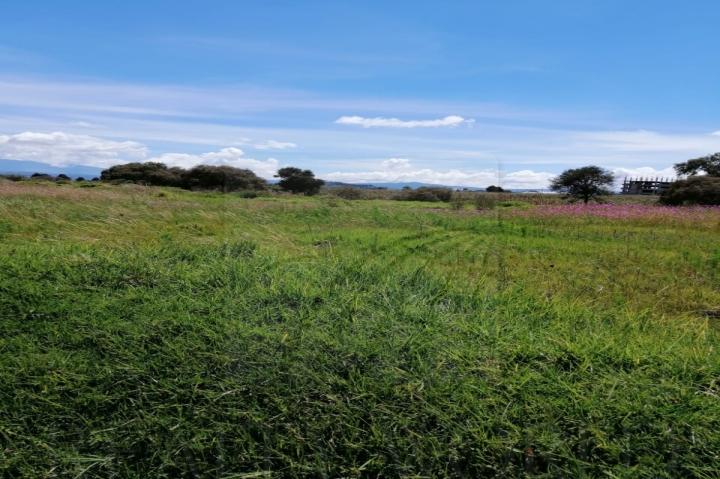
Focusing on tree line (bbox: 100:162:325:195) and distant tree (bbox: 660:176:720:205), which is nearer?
distant tree (bbox: 660:176:720:205)

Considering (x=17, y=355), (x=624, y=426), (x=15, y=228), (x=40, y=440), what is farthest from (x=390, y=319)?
(x=15, y=228)

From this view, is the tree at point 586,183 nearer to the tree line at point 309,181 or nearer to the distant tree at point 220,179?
the tree line at point 309,181

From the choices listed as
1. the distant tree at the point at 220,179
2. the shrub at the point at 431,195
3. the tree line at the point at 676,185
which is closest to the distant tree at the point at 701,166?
the tree line at the point at 676,185

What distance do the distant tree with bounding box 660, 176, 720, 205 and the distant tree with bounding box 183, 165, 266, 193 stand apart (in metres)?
26.4

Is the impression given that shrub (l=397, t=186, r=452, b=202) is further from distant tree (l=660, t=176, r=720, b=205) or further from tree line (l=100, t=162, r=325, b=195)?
distant tree (l=660, t=176, r=720, b=205)

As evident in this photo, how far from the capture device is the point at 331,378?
2.28 meters

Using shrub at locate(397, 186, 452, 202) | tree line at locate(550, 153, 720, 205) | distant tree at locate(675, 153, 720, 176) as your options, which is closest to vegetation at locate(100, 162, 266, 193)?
shrub at locate(397, 186, 452, 202)

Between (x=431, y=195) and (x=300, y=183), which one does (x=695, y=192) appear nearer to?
(x=431, y=195)

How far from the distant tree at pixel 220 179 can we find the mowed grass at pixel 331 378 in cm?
2913

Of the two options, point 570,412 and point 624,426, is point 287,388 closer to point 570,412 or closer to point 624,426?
point 570,412

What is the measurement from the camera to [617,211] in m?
16.8

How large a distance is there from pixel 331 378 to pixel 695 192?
33748mm

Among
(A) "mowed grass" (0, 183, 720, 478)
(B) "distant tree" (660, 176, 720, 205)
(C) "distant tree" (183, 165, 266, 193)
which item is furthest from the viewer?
(C) "distant tree" (183, 165, 266, 193)

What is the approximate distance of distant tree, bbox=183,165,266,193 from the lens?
32.2 metres
